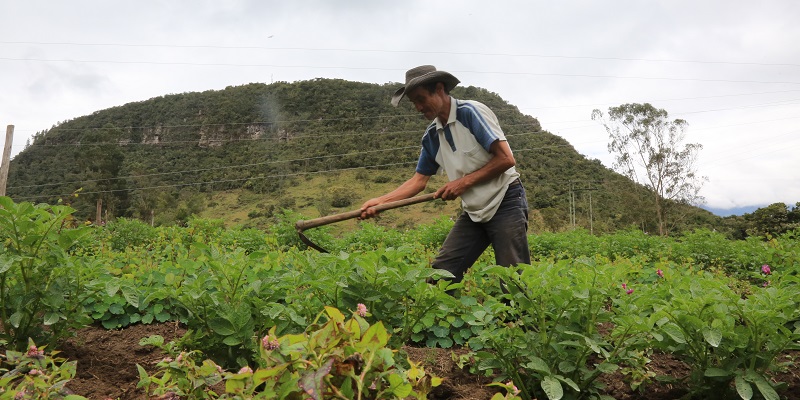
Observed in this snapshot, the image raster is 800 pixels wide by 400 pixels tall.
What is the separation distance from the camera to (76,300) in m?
2.74

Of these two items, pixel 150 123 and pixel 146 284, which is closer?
pixel 146 284

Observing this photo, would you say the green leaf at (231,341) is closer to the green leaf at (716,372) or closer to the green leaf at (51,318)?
the green leaf at (51,318)

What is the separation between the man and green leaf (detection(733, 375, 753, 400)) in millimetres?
1467

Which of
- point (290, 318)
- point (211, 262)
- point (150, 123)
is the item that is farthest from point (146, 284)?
point (150, 123)

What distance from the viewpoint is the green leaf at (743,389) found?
7.14 ft

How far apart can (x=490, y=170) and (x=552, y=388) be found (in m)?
1.70

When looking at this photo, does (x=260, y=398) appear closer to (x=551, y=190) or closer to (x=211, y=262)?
(x=211, y=262)

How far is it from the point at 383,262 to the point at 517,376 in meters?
0.76

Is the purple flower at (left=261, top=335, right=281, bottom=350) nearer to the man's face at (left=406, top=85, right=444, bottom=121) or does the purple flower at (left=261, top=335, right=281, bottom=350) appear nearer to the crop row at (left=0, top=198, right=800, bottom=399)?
the crop row at (left=0, top=198, right=800, bottom=399)

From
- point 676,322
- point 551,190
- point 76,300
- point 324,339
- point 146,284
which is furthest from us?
point 551,190

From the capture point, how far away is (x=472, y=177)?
3.64 meters

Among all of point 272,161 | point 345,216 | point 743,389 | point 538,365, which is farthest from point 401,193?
point 272,161

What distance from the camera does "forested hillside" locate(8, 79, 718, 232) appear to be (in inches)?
2013

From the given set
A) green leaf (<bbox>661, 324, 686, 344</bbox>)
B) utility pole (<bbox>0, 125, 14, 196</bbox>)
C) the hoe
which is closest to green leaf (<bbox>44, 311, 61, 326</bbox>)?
the hoe
